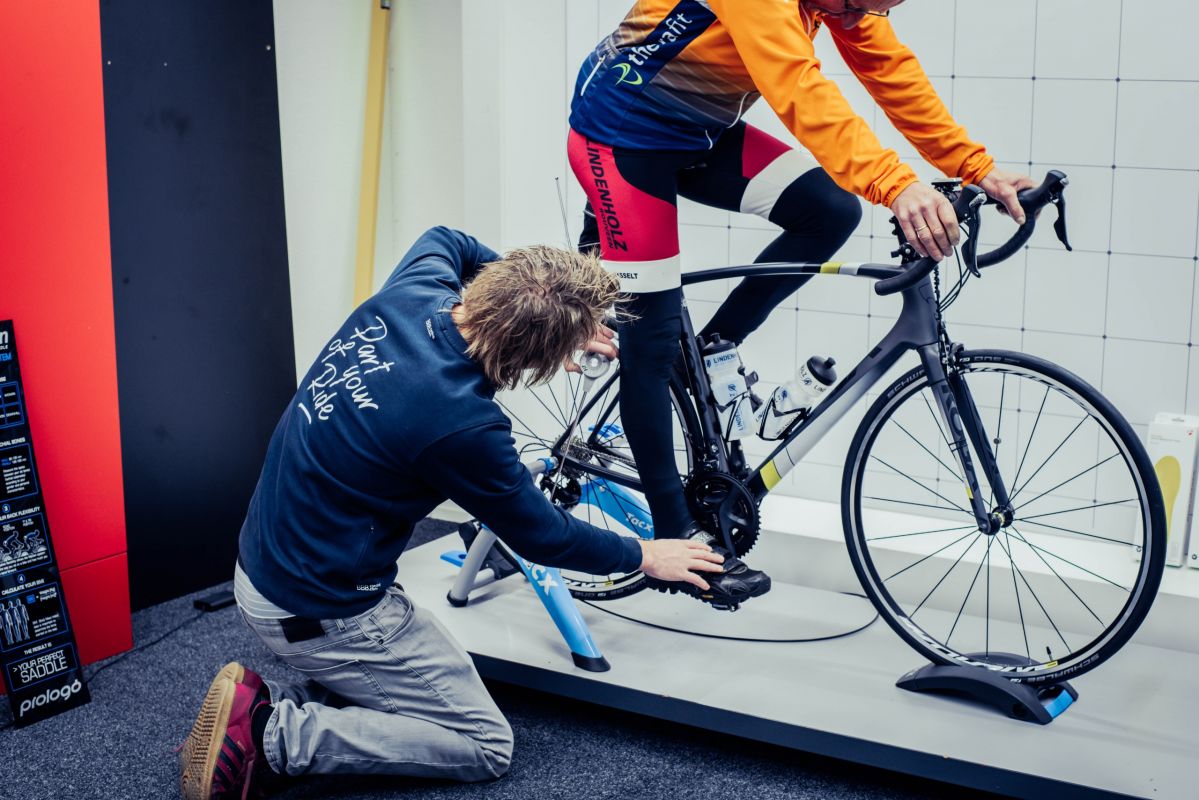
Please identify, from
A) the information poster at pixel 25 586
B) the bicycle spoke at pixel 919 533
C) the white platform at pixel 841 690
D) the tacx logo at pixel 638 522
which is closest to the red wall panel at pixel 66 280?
the information poster at pixel 25 586

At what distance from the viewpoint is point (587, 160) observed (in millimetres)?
2326

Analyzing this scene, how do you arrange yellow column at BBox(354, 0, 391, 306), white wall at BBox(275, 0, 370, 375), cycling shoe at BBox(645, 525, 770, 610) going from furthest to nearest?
yellow column at BBox(354, 0, 391, 306) → white wall at BBox(275, 0, 370, 375) → cycling shoe at BBox(645, 525, 770, 610)

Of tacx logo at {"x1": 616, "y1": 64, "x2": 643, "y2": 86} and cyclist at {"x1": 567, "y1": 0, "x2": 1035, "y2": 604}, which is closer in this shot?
cyclist at {"x1": 567, "y1": 0, "x2": 1035, "y2": 604}

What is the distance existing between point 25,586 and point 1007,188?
2.13 metres

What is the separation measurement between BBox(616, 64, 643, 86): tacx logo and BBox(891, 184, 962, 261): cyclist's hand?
0.59 metres

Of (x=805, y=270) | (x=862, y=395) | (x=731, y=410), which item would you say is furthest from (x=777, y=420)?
(x=805, y=270)

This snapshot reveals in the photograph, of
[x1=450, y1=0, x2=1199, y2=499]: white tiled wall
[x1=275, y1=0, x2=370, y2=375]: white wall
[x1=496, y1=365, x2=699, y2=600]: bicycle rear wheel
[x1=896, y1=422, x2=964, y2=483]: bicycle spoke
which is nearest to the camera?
[x1=450, y1=0, x2=1199, y2=499]: white tiled wall

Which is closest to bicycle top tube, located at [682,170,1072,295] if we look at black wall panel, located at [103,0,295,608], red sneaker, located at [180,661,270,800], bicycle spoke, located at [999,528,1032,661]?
bicycle spoke, located at [999,528,1032,661]

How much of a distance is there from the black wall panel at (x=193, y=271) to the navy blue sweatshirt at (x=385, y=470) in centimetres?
105

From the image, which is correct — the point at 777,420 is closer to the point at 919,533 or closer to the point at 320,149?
the point at 919,533

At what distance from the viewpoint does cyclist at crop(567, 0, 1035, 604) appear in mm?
1938

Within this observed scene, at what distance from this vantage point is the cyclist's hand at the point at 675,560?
6.82 feet

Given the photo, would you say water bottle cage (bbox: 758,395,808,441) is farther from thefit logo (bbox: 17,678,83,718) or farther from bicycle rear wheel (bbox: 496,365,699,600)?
thefit logo (bbox: 17,678,83,718)

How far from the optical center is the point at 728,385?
2512mm
